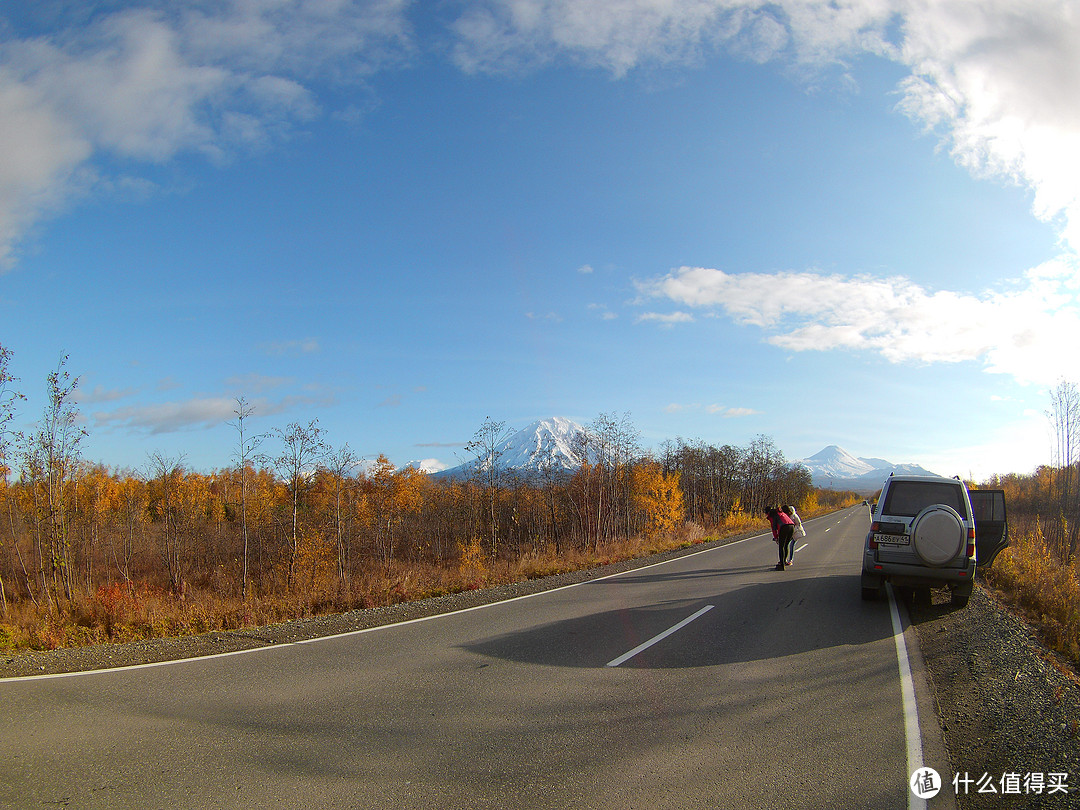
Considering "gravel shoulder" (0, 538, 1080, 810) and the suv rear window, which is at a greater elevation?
the suv rear window

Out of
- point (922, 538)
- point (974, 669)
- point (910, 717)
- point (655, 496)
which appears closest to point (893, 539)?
point (922, 538)

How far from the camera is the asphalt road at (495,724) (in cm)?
359

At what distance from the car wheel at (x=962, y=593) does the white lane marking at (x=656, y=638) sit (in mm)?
3929

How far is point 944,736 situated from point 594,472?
1349 inches

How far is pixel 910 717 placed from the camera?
15.7 feet

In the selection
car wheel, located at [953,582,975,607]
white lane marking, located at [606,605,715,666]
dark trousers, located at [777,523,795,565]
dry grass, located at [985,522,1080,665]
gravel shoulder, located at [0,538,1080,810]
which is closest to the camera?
gravel shoulder, located at [0,538,1080,810]

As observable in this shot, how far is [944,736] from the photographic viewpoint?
4438mm

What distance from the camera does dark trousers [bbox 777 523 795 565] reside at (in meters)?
14.0

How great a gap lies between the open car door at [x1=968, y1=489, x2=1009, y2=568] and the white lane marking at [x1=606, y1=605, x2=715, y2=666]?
5.83 meters

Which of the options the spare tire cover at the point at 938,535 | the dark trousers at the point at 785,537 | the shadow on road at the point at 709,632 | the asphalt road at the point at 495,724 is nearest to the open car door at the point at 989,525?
the spare tire cover at the point at 938,535

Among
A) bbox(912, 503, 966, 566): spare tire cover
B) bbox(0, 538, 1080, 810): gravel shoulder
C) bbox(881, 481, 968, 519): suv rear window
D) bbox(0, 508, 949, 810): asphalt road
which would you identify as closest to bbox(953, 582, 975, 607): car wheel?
bbox(0, 538, 1080, 810): gravel shoulder

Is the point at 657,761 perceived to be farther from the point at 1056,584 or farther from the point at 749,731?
the point at 1056,584

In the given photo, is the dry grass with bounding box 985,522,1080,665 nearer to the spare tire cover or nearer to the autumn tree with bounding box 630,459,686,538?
the spare tire cover

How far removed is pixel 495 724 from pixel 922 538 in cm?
754
